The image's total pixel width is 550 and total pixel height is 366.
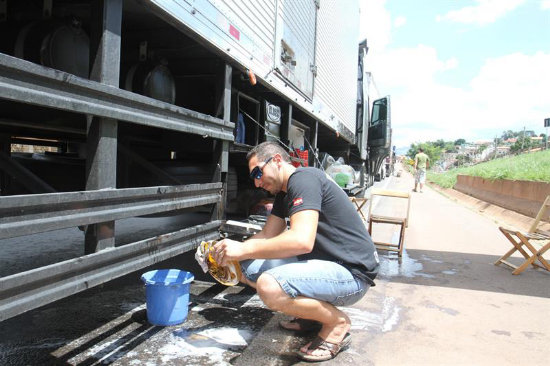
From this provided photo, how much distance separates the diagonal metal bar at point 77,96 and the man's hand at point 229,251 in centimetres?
79

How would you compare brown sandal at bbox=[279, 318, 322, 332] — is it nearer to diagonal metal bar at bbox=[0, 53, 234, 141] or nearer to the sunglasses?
the sunglasses

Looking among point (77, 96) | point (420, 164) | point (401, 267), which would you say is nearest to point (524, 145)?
point (420, 164)

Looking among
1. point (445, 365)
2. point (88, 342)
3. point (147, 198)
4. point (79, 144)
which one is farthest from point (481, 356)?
point (79, 144)

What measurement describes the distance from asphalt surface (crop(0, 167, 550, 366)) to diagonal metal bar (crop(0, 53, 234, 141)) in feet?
4.49

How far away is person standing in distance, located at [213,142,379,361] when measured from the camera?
2.28m

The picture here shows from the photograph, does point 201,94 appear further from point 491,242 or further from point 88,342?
point 491,242

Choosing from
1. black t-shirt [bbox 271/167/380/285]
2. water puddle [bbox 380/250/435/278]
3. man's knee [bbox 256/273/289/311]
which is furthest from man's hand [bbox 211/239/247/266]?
water puddle [bbox 380/250/435/278]

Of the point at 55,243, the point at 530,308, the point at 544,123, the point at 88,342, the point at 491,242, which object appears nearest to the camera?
the point at 88,342

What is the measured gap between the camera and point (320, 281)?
2338 mm

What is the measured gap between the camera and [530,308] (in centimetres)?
352

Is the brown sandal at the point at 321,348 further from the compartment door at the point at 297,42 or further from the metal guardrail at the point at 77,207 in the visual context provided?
the compartment door at the point at 297,42

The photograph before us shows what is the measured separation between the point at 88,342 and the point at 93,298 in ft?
2.65

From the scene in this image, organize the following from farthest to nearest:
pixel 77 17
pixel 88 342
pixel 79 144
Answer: pixel 79 144 → pixel 77 17 → pixel 88 342

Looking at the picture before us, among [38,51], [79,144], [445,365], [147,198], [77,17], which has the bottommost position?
[445,365]
